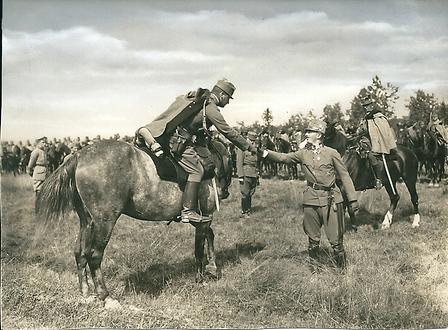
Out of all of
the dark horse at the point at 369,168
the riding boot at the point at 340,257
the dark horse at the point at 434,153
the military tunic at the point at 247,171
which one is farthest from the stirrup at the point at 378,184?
the dark horse at the point at 434,153

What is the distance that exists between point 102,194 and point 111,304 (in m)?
1.33

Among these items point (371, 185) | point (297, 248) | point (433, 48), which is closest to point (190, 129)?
point (297, 248)

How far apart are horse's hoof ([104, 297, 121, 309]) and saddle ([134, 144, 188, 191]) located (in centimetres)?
162

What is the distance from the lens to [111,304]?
5.61m

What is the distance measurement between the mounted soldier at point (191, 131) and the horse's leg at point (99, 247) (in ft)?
3.24

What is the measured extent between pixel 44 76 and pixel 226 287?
3.46 metres

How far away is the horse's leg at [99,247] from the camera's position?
5.70 m

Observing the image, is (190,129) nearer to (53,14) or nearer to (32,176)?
(53,14)

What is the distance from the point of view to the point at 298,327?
5199 mm

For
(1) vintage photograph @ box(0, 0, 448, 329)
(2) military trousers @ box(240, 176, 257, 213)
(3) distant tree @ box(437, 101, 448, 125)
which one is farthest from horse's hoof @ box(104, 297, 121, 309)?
(2) military trousers @ box(240, 176, 257, 213)

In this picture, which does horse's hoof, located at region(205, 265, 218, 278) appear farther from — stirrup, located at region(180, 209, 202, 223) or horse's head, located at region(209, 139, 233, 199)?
horse's head, located at region(209, 139, 233, 199)

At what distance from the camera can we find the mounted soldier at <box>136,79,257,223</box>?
19.4 ft

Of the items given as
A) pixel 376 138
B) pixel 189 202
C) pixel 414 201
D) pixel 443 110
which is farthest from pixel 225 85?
pixel 414 201

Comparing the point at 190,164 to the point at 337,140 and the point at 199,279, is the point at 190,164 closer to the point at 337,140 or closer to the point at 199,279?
the point at 199,279
